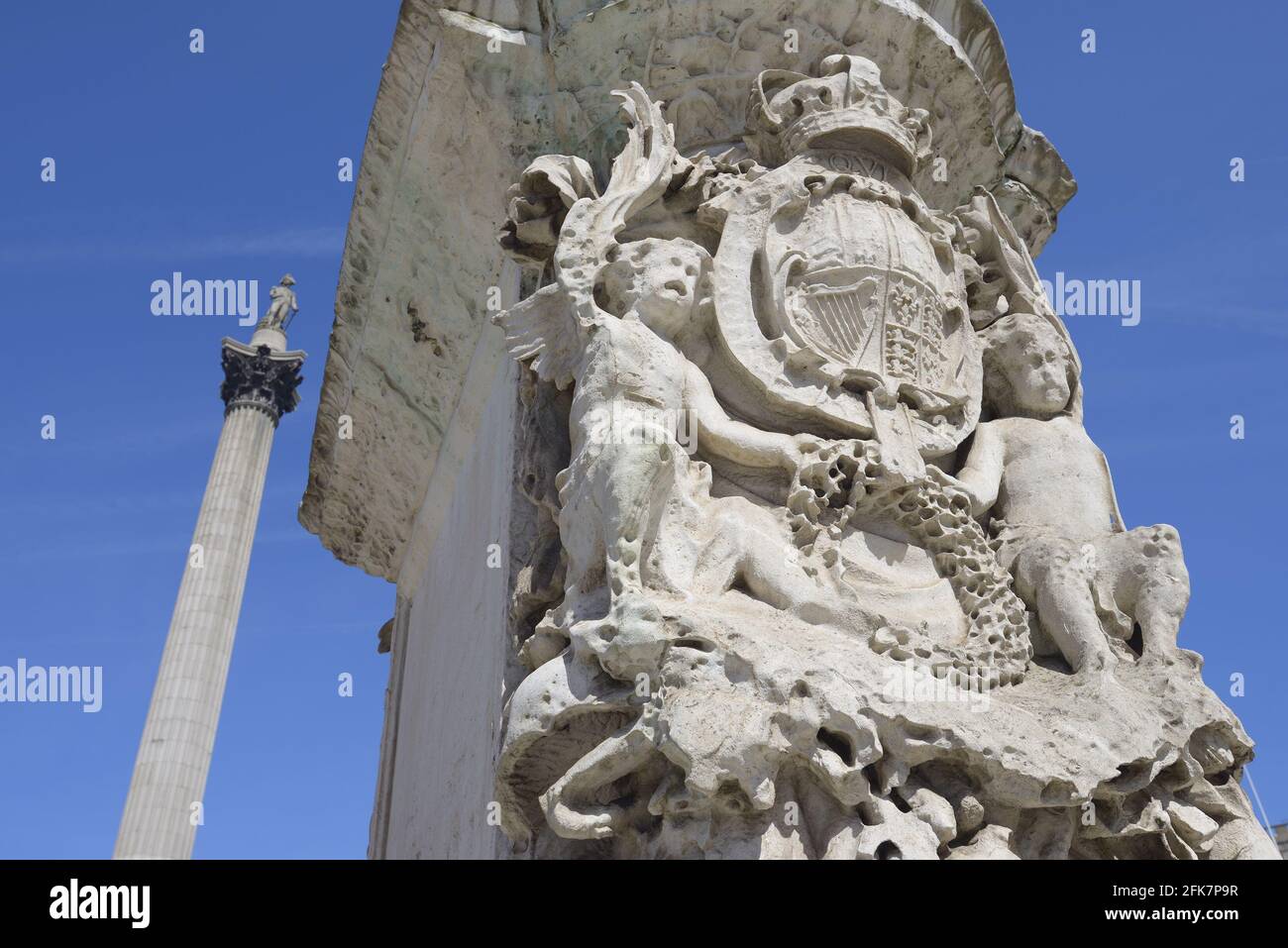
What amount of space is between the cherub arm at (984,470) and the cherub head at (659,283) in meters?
1.04

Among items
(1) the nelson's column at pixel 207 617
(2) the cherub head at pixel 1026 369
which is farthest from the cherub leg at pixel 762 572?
(1) the nelson's column at pixel 207 617

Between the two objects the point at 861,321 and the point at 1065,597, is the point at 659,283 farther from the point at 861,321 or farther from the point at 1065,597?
the point at 1065,597

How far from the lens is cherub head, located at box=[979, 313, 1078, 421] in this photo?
439cm

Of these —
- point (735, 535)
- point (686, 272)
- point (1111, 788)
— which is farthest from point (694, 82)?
point (1111, 788)

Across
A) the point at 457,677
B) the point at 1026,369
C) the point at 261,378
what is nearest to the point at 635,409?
the point at 1026,369

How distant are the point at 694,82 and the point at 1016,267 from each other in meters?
1.43

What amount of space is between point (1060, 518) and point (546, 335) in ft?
5.85

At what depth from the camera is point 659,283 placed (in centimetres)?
390

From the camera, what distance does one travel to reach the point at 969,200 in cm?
512

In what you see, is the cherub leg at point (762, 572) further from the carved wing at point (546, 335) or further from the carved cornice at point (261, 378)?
the carved cornice at point (261, 378)

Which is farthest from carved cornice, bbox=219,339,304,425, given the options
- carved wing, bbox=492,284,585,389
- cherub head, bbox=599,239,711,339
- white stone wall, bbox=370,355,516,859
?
cherub head, bbox=599,239,711,339

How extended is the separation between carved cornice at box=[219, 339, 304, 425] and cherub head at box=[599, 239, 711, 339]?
24.9 m
